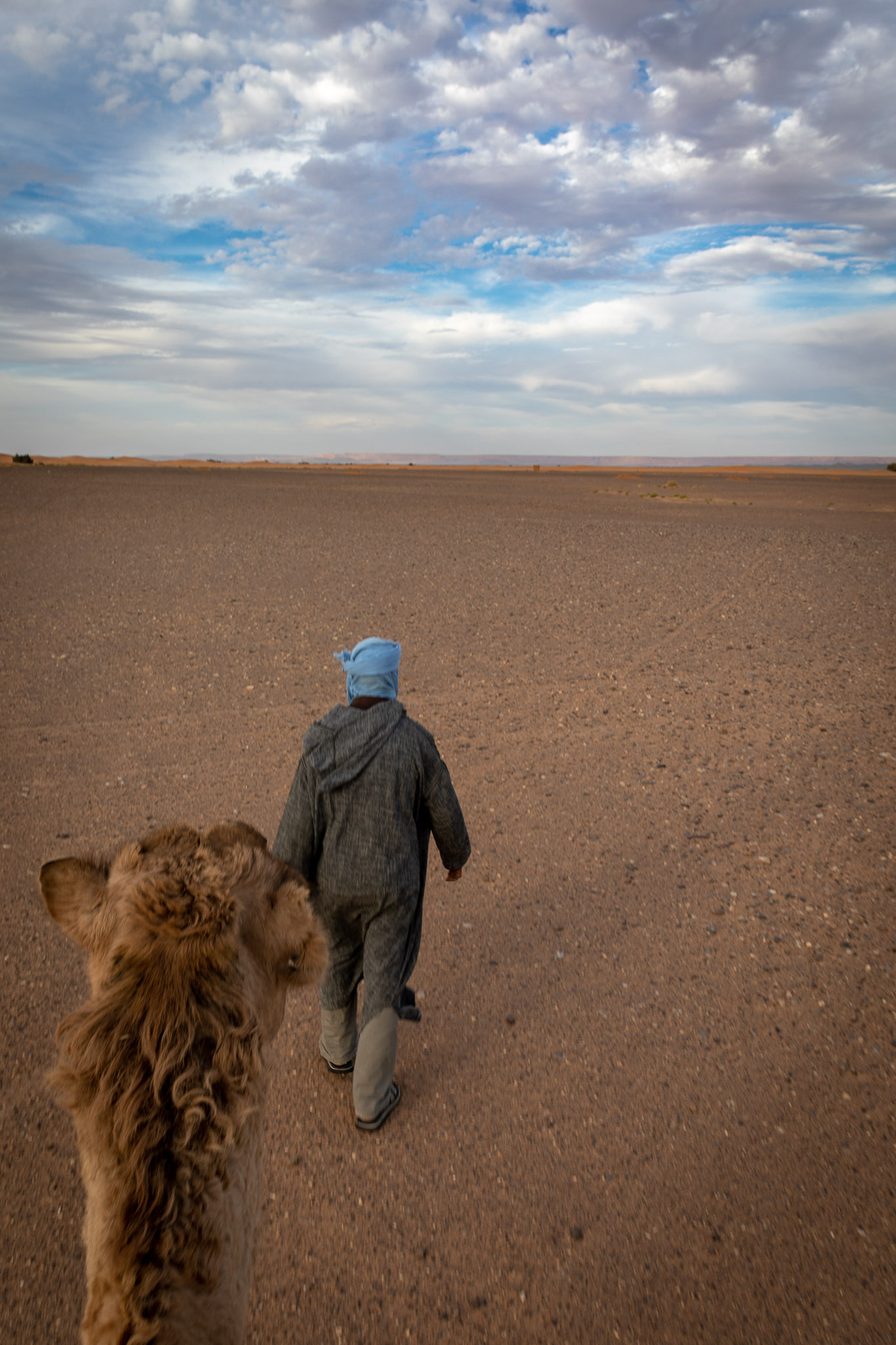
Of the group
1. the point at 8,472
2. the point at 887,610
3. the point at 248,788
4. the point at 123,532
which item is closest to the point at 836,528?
the point at 887,610

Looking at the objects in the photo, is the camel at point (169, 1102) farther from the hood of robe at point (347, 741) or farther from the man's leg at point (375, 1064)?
the man's leg at point (375, 1064)

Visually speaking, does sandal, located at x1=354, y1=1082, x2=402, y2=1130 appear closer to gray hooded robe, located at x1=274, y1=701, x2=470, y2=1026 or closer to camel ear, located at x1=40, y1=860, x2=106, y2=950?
gray hooded robe, located at x1=274, y1=701, x2=470, y2=1026

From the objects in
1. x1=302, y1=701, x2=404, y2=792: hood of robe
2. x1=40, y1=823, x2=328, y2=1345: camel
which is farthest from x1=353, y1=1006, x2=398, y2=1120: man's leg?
x1=40, y1=823, x2=328, y2=1345: camel

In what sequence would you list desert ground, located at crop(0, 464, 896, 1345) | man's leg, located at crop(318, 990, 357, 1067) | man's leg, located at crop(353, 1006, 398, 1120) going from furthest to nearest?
man's leg, located at crop(318, 990, 357, 1067) → man's leg, located at crop(353, 1006, 398, 1120) → desert ground, located at crop(0, 464, 896, 1345)

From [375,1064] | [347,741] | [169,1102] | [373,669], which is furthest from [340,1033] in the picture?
[169,1102]

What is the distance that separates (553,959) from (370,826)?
6.96 ft

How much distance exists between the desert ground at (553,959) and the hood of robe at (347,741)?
1.73 metres

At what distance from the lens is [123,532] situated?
18.6 meters

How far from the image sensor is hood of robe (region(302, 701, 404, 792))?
3.10m

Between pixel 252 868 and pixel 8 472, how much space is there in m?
38.0

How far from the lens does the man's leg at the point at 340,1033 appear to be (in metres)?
3.60

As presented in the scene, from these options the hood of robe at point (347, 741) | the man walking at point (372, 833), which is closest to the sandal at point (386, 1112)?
the man walking at point (372, 833)

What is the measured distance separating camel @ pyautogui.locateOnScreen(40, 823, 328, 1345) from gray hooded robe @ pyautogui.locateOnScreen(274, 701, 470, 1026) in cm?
168

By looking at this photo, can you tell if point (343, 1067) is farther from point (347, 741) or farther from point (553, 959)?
point (347, 741)
